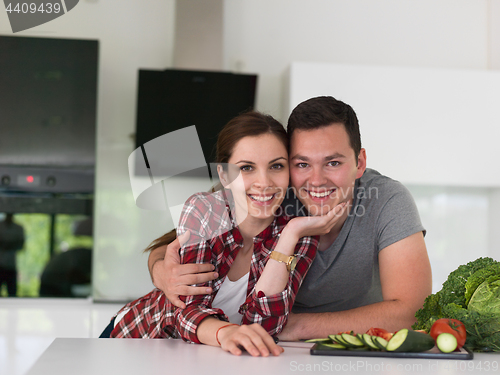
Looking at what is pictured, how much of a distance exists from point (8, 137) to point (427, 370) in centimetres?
230

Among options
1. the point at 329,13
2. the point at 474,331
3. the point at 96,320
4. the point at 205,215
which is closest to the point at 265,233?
the point at 205,215

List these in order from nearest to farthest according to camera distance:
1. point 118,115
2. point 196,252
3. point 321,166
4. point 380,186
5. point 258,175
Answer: point 196,252 < point 258,175 < point 321,166 < point 380,186 < point 118,115

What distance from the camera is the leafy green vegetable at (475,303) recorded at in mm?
958

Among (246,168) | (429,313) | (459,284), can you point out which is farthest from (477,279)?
(246,168)

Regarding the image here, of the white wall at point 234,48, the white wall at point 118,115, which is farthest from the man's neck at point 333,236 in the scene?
the white wall at point 118,115

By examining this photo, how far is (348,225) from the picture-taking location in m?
1.50

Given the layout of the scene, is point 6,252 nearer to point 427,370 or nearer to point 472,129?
point 427,370

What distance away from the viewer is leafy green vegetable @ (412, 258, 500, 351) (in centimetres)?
96

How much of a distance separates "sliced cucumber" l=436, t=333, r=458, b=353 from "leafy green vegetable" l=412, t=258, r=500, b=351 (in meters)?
0.06

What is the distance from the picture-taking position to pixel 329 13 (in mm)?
2867

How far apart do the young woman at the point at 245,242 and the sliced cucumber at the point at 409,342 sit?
0.98ft

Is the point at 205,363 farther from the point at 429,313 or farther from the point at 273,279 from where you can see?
the point at 429,313

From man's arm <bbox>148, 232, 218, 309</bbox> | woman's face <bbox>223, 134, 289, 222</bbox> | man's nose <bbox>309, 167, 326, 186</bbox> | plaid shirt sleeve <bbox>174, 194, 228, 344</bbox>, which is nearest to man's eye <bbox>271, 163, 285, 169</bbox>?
woman's face <bbox>223, 134, 289, 222</bbox>

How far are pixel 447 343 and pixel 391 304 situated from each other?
336 millimetres
